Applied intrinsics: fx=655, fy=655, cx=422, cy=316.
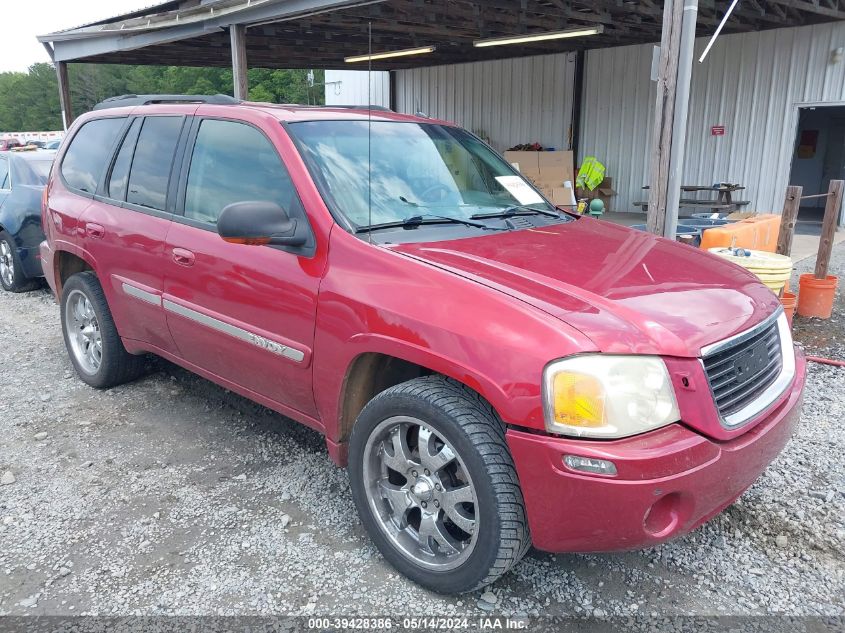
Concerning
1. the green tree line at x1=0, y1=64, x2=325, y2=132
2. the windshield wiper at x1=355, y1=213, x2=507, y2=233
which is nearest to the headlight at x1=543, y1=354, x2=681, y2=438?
the windshield wiper at x1=355, y1=213, x2=507, y2=233

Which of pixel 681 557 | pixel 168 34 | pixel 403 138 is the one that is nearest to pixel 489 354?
pixel 681 557

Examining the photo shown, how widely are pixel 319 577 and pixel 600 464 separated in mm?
1285

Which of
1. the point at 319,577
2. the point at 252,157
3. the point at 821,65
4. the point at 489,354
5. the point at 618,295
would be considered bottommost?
the point at 319,577

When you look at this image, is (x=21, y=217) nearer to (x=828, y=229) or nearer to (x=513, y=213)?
(x=513, y=213)

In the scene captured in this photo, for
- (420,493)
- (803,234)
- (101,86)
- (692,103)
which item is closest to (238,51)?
(692,103)

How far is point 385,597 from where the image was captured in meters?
2.51

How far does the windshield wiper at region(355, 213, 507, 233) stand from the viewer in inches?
111

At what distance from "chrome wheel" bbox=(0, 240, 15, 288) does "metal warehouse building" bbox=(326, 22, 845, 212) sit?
483 inches

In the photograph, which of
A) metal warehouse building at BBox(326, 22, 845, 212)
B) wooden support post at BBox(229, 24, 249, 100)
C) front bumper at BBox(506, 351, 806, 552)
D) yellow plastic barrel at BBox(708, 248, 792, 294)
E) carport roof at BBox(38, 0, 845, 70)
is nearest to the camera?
front bumper at BBox(506, 351, 806, 552)

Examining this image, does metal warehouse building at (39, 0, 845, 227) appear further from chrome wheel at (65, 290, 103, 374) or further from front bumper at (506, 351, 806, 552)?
front bumper at (506, 351, 806, 552)

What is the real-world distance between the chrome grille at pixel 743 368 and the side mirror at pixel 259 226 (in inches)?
→ 66.4

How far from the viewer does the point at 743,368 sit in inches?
93.5

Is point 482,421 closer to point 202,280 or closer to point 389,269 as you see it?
point 389,269

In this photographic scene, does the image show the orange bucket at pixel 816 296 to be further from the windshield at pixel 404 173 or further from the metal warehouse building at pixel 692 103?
the metal warehouse building at pixel 692 103
